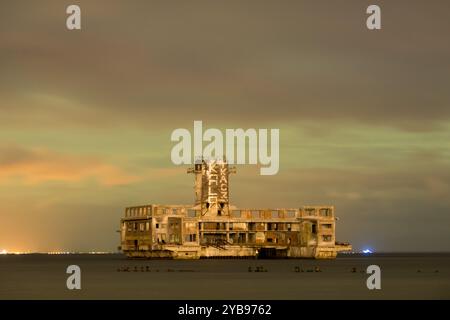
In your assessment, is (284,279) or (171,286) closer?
(171,286)
